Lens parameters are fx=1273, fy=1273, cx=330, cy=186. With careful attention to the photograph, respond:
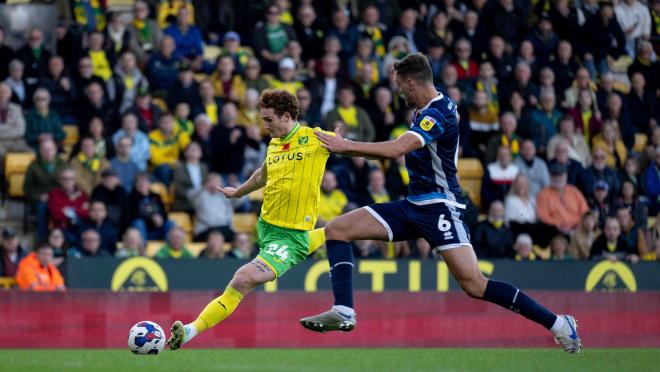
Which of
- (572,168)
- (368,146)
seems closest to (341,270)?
(368,146)

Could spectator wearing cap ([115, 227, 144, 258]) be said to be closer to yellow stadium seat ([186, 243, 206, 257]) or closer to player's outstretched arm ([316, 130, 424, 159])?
yellow stadium seat ([186, 243, 206, 257])

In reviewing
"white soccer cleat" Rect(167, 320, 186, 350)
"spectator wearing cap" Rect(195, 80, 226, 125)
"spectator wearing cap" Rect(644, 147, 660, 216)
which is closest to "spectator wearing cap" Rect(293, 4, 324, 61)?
"spectator wearing cap" Rect(195, 80, 226, 125)

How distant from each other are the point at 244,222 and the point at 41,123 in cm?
295

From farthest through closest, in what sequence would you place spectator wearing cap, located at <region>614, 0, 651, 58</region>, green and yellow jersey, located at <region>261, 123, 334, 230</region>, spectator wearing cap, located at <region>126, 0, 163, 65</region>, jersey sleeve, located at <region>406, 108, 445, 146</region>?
1. spectator wearing cap, located at <region>614, 0, 651, 58</region>
2. spectator wearing cap, located at <region>126, 0, 163, 65</region>
3. green and yellow jersey, located at <region>261, 123, 334, 230</region>
4. jersey sleeve, located at <region>406, 108, 445, 146</region>

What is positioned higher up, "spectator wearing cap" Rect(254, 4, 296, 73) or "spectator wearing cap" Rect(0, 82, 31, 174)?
"spectator wearing cap" Rect(254, 4, 296, 73)

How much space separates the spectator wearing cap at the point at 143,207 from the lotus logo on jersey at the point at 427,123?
7.35 m

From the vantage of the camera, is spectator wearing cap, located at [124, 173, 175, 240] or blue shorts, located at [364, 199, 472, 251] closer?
blue shorts, located at [364, 199, 472, 251]

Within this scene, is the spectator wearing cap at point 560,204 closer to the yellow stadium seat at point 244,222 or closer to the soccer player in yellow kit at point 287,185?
the yellow stadium seat at point 244,222

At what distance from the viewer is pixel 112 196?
52.6 ft

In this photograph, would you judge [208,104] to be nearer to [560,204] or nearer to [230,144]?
[230,144]

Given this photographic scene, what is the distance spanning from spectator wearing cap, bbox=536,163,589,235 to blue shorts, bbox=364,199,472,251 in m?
8.34

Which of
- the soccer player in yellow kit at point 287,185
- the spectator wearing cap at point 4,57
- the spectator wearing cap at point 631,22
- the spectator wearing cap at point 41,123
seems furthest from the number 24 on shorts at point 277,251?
the spectator wearing cap at point 631,22

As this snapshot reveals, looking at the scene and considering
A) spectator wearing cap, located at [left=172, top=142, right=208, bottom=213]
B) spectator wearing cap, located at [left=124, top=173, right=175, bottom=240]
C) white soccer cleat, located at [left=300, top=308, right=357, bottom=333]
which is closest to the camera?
white soccer cleat, located at [left=300, top=308, right=357, bottom=333]

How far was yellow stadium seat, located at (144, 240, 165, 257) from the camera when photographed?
52.4 ft
